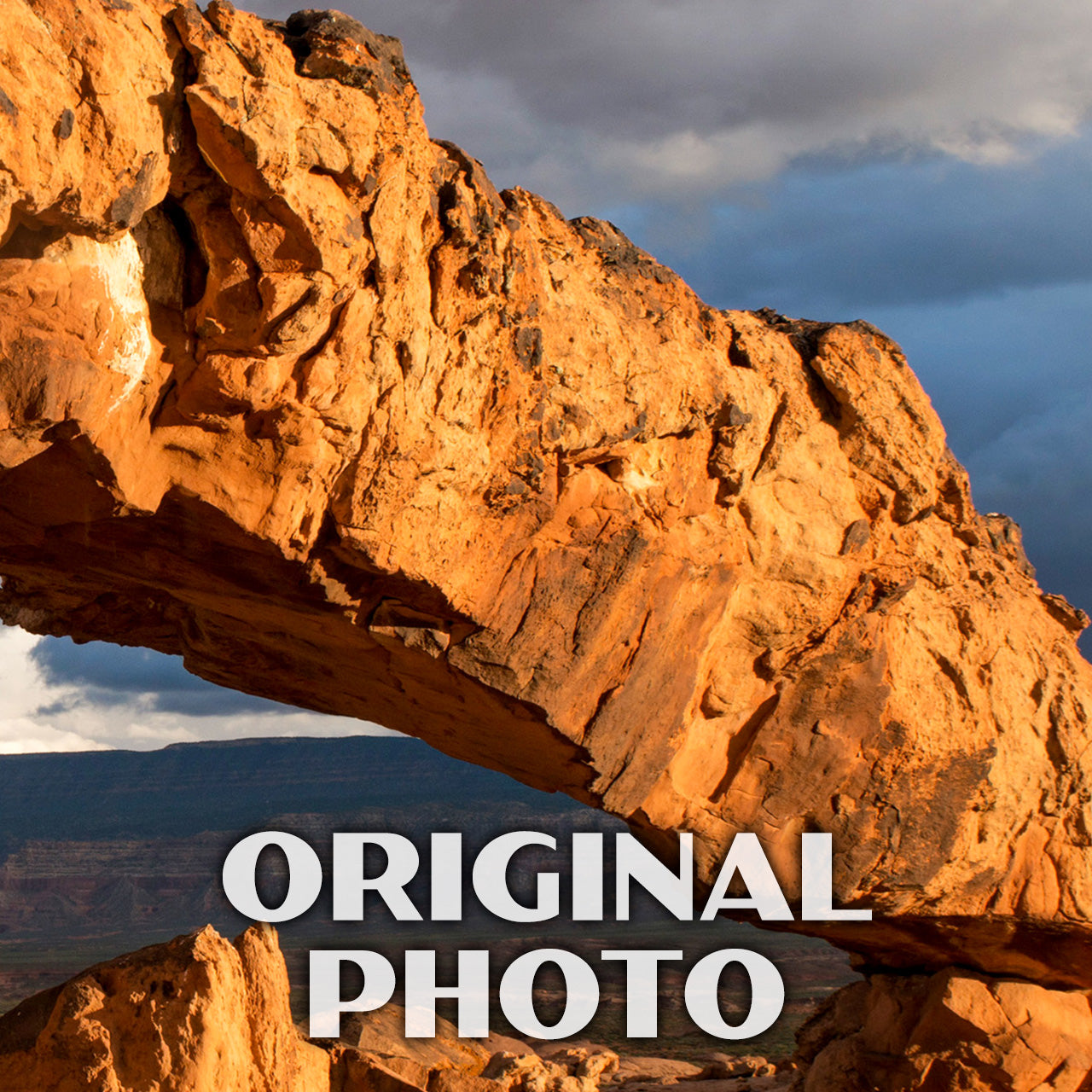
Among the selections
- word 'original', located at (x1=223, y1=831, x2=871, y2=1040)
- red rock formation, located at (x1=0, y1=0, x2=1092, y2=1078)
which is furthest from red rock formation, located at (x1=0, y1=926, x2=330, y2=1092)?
red rock formation, located at (x1=0, y1=0, x2=1092, y2=1078)

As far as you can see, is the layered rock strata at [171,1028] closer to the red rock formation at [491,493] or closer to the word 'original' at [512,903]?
the word 'original' at [512,903]

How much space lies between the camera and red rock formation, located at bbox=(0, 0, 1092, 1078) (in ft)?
15.3

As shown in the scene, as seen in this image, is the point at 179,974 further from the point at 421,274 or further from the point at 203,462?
the point at 421,274

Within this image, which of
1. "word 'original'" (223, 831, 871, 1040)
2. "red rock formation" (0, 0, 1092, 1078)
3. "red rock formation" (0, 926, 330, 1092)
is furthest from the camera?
"word 'original'" (223, 831, 871, 1040)

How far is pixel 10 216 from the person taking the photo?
4.14 meters

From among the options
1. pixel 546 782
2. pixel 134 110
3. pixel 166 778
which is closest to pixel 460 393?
pixel 134 110

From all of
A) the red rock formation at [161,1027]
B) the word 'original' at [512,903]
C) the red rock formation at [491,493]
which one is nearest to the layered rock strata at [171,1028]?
the red rock formation at [161,1027]

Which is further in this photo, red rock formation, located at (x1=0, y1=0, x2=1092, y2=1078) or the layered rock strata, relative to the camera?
the layered rock strata

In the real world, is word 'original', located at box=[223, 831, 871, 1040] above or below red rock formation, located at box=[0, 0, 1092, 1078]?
below

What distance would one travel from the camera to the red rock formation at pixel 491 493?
15.3ft

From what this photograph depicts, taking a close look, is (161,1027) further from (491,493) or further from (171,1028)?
(491,493)

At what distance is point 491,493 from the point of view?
21.5 ft

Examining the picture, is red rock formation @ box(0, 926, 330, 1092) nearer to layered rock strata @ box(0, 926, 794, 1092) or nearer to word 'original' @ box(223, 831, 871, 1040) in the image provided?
layered rock strata @ box(0, 926, 794, 1092)

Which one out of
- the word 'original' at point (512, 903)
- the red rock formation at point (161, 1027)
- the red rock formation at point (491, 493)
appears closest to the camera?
the red rock formation at point (491, 493)
